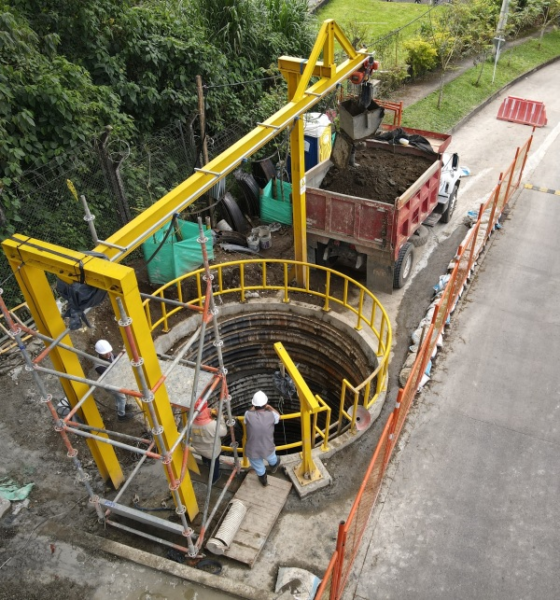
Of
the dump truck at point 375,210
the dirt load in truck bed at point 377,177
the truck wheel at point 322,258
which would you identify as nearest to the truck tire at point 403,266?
the dump truck at point 375,210

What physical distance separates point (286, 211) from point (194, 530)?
25.1 feet

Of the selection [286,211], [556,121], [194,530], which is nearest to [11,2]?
[286,211]

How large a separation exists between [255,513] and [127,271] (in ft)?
11.8

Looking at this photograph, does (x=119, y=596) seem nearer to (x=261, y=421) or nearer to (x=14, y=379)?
(x=261, y=421)

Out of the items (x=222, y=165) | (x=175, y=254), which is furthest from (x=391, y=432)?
(x=175, y=254)

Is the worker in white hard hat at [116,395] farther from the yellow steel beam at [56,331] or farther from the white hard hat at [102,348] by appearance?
the yellow steel beam at [56,331]

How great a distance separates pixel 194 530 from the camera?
256 inches

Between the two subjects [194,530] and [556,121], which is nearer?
[194,530]

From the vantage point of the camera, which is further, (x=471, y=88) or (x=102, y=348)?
(x=471, y=88)

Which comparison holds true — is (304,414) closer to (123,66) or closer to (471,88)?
(123,66)

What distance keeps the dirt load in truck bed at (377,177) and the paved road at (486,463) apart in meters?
2.44

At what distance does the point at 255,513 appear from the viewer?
6.53 meters

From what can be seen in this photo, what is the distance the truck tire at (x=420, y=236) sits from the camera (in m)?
11.2

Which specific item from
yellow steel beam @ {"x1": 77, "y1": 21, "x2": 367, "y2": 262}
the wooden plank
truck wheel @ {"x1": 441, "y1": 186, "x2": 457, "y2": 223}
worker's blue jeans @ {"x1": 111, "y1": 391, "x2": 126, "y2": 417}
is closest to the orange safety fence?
truck wheel @ {"x1": 441, "y1": 186, "x2": 457, "y2": 223}
